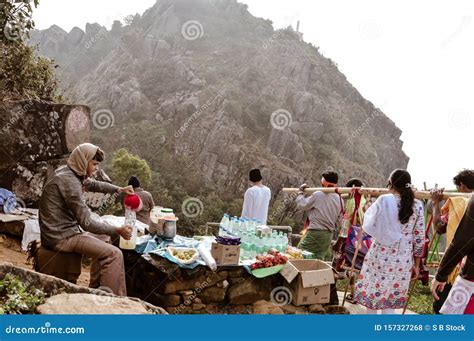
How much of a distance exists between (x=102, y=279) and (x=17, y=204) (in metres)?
4.09

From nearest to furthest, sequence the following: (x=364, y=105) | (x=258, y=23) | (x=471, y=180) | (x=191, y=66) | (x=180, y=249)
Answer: (x=471, y=180) < (x=180, y=249) < (x=191, y=66) < (x=364, y=105) < (x=258, y=23)

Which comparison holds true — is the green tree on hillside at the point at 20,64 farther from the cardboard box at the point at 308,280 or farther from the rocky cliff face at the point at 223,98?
the rocky cliff face at the point at 223,98

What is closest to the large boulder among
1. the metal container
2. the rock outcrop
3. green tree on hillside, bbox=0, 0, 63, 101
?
the metal container

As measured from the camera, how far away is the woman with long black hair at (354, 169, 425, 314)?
3.65m

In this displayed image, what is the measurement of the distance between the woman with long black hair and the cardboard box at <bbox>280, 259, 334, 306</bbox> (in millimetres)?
718

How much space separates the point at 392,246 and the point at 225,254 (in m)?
1.71

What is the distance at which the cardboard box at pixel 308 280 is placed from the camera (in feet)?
14.9

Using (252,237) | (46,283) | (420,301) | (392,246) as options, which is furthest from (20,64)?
(420,301)

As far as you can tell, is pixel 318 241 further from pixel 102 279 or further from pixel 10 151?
pixel 10 151

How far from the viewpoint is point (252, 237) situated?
5.08 meters

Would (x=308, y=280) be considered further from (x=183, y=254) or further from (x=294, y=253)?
(x=183, y=254)

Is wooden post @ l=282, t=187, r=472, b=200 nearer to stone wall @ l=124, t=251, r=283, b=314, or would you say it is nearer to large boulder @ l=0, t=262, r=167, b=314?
stone wall @ l=124, t=251, r=283, b=314

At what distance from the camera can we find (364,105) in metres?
66.3

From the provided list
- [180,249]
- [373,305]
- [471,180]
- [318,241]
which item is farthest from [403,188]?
Answer: [180,249]
